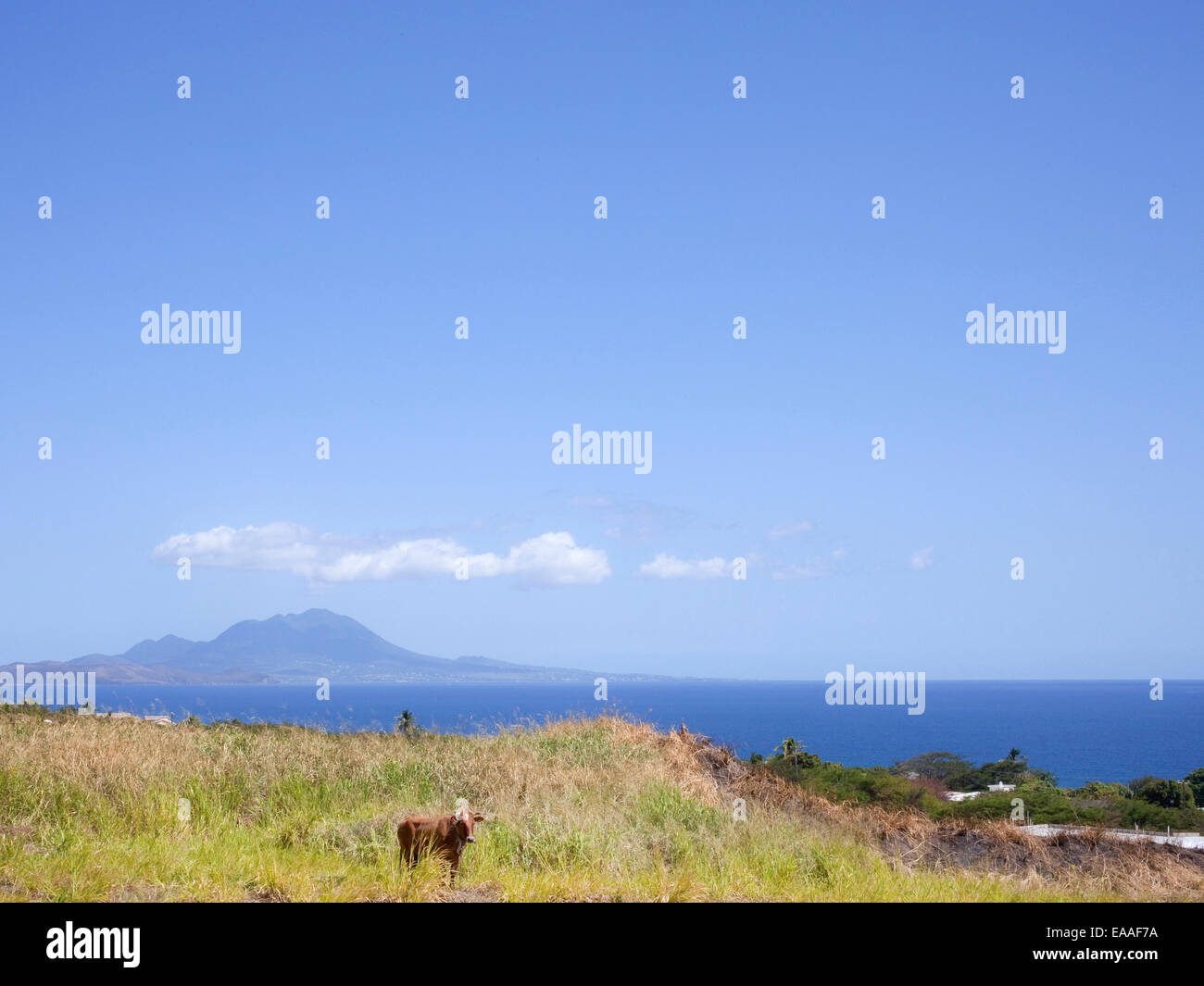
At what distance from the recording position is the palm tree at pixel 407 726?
2384cm

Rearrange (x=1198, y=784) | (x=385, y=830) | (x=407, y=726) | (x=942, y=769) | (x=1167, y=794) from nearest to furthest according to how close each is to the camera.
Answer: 1. (x=385, y=830)
2. (x=1167, y=794)
3. (x=407, y=726)
4. (x=1198, y=784)
5. (x=942, y=769)

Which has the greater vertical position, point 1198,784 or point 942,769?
point 1198,784

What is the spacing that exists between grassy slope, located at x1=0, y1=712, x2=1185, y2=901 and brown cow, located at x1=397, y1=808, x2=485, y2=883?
21 centimetres

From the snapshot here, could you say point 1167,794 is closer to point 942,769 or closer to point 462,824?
point 942,769

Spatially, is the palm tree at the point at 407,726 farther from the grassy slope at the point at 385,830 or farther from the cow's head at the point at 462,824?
the cow's head at the point at 462,824

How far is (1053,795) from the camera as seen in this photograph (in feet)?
83.1

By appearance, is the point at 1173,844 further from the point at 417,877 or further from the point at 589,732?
the point at 417,877

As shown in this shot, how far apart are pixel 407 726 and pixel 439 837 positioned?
17305mm

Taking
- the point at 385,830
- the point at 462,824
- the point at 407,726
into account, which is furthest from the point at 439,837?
the point at 407,726

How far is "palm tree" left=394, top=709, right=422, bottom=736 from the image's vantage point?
23.8 meters

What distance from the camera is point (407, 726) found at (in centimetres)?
2586

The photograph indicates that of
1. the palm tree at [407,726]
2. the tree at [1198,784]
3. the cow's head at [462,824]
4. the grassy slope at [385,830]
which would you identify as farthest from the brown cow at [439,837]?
the tree at [1198,784]

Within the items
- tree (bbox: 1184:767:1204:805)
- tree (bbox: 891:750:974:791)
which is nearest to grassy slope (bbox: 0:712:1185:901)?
tree (bbox: 1184:767:1204:805)

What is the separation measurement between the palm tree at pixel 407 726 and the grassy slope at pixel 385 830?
17.9ft
